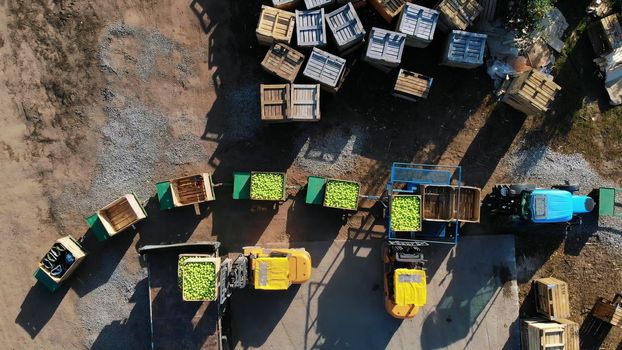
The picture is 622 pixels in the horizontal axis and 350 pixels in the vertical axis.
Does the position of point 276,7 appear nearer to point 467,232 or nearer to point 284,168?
point 284,168

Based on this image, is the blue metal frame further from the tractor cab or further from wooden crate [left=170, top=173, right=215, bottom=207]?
wooden crate [left=170, top=173, right=215, bottom=207]

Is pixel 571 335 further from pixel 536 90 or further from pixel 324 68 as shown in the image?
pixel 324 68

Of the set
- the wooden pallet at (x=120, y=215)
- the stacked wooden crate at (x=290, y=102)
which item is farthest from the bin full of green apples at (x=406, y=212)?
the wooden pallet at (x=120, y=215)

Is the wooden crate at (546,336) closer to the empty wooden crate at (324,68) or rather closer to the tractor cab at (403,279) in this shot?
the tractor cab at (403,279)

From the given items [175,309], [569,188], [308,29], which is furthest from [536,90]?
[175,309]

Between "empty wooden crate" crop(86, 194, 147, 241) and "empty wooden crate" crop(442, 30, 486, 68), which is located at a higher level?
"empty wooden crate" crop(442, 30, 486, 68)

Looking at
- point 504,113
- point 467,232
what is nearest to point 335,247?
point 467,232

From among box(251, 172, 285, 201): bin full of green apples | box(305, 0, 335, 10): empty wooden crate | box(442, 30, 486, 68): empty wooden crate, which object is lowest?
box(251, 172, 285, 201): bin full of green apples

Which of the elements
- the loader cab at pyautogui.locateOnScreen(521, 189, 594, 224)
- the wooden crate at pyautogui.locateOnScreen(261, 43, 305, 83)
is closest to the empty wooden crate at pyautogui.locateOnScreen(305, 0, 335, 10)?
the wooden crate at pyautogui.locateOnScreen(261, 43, 305, 83)
